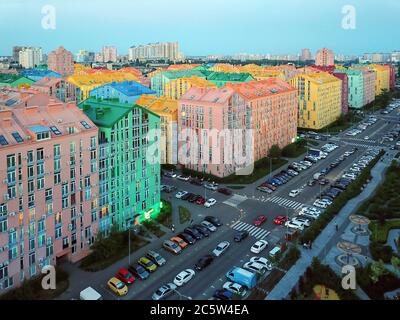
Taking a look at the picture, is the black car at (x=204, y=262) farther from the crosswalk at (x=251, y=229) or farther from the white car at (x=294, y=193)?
the white car at (x=294, y=193)

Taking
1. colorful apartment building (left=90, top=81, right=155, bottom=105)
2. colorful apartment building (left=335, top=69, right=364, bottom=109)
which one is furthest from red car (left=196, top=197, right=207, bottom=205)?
colorful apartment building (left=335, top=69, right=364, bottom=109)

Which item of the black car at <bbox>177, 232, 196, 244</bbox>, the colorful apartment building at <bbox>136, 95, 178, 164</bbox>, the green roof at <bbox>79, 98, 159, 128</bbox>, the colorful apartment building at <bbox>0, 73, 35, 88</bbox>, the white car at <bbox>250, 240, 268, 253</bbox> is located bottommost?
the white car at <bbox>250, 240, 268, 253</bbox>

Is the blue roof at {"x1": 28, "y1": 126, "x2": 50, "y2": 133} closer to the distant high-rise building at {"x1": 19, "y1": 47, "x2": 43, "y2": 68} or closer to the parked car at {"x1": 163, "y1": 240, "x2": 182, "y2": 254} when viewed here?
the parked car at {"x1": 163, "y1": 240, "x2": 182, "y2": 254}

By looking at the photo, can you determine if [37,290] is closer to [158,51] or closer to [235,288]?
[235,288]

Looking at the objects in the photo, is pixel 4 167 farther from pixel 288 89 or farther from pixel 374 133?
pixel 374 133

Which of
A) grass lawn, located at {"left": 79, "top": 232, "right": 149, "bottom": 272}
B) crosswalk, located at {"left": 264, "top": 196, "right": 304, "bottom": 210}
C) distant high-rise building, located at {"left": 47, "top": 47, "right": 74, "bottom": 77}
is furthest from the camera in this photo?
distant high-rise building, located at {"left": 47, "top": 47, "right": 74, "bottom": 77}

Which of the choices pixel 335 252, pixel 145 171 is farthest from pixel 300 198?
pixel 145 171
